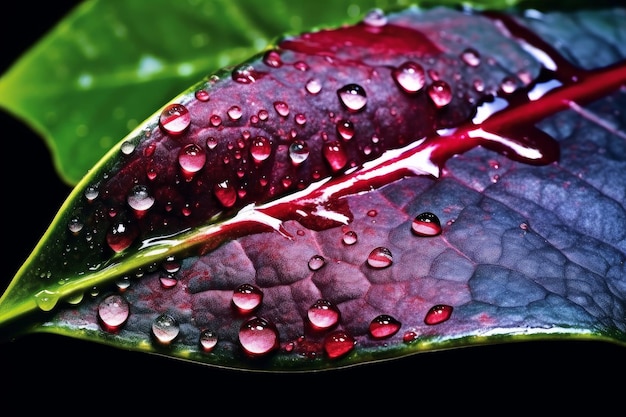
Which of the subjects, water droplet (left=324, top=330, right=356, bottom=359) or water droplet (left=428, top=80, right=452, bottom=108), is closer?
water droplet (left=324, top=330, right=356, bottom=359)

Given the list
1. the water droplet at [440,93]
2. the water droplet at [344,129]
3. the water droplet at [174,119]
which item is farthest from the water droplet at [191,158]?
the water droplet at [440,93]

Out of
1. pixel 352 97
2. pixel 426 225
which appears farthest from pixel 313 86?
pixel 426 225

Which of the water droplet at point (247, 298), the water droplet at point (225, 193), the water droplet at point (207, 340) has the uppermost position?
the water droplet at point (225, 193)

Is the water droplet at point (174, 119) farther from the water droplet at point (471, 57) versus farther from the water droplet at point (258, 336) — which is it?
the water droplet at point (471, 57)

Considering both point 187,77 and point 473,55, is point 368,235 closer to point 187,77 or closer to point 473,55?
point 473,55

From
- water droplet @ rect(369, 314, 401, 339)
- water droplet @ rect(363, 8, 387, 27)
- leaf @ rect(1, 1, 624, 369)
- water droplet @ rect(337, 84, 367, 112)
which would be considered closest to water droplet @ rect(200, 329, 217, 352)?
leaf @ rect(1, 1, 624, 369)

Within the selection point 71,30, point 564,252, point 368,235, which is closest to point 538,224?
point 564,252

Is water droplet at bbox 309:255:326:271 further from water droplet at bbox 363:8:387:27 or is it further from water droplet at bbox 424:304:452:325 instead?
water droplet at bbox 363:8:387:27
